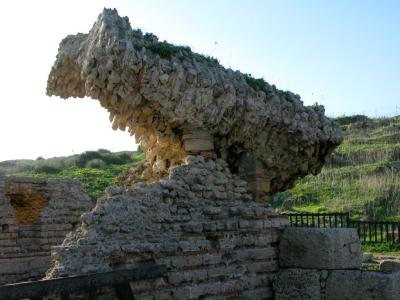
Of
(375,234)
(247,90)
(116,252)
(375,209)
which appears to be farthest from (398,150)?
(116,252)

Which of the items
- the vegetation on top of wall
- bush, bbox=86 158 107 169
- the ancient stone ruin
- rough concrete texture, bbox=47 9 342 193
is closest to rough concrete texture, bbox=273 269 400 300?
the ancient stone ruin

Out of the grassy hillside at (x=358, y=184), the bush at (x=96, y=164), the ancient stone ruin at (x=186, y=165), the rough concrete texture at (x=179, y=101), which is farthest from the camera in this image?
the bush at (x=96, y=164)

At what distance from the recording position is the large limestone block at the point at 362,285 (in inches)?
245

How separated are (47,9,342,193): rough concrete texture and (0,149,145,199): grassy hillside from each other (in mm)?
14729

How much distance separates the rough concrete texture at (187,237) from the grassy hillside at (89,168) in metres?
15.7

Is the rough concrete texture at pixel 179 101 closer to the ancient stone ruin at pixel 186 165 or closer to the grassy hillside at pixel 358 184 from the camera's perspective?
the ancient stone ruin at pixel 186 165

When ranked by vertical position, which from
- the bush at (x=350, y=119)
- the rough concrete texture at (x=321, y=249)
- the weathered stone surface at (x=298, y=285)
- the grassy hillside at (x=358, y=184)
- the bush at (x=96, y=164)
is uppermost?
the bush at (x=350, y=119)

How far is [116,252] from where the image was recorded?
5516 mm

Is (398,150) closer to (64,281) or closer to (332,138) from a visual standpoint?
(332,138)

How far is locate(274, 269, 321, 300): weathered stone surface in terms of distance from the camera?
6734mm

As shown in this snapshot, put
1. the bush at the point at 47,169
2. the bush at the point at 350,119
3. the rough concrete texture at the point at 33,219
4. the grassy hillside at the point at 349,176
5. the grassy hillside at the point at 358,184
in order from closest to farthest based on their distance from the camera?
the rough concrete texture at the point at 33,219 < the grassy hillside at the point at 358,184 < the grassy hillside at the point at 349,176 < the bush at the point at 47,169 < the bush at the point at 350,119

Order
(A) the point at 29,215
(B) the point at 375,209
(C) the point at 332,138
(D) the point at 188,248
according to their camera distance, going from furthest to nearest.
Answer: (B) the point at 375,209 < (A) the point at 29,215 < (C) the point at 332,138 < (D) the point at 188,248

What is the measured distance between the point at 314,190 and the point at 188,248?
58.2ft

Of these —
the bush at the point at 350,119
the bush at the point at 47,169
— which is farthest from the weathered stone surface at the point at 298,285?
the bush at the point at 350,119
